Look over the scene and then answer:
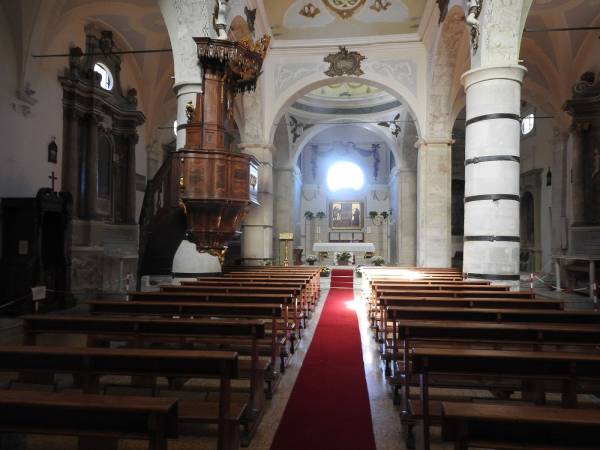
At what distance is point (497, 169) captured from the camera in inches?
304

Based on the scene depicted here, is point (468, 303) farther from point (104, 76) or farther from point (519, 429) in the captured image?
point (104, 76)

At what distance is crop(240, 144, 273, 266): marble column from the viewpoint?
15023 millimetres

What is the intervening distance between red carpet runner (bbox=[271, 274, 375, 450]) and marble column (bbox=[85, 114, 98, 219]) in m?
8.72

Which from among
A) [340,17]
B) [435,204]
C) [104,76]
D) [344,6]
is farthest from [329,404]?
[104,76]

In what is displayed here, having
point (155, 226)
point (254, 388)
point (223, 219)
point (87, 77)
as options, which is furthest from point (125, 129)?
point (254, 388)

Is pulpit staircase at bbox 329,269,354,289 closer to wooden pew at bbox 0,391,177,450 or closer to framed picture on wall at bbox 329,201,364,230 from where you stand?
framed picture on wall at bbox 329,201,364,230

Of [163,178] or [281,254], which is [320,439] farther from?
[281,254]

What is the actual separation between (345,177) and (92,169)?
18018 millimetres

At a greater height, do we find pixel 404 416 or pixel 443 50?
pixel 443 50

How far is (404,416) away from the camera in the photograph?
10.5 feet

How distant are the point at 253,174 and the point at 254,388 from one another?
6.02m

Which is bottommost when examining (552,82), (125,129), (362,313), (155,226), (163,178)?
(362,313)

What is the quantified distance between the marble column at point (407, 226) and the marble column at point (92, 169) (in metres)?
13.1

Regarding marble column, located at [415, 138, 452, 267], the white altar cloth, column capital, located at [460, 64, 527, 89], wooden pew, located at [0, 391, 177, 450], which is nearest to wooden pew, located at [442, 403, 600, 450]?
wooden pew, located at [0, 391, 177, 450]
